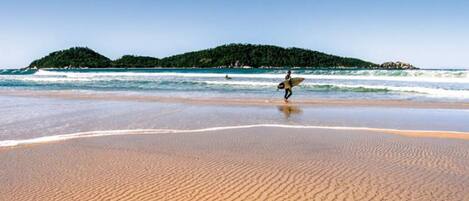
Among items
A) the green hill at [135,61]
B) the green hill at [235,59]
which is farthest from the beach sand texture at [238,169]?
the green hill at [135,61]

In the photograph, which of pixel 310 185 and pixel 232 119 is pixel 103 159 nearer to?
pixel 310 185

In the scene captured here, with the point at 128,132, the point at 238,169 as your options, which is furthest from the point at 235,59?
the point at 238,169

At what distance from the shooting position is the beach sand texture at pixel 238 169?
6.14 m

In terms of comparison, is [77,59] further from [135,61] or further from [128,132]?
[128,132]

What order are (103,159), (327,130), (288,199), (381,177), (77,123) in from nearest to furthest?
(288,199) → (381,177) → (103,159) → (327,130) → (77,123)

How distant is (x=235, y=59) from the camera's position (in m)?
160

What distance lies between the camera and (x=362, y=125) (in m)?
13.6

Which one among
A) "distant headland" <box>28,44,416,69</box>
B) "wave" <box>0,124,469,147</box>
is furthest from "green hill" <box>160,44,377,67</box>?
"wave" <box>0,124,469,147</box>

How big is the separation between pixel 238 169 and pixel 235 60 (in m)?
152

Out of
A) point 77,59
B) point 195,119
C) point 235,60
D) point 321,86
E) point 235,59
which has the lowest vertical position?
point 321,86

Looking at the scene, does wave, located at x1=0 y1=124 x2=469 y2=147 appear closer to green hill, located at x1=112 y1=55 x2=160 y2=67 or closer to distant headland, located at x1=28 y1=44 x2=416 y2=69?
distant headland, located at x1=28 y1=44 x2=416 y2=69

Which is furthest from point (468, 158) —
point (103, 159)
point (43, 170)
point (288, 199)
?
point (43, 170)

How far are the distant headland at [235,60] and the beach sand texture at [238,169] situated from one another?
147 metres

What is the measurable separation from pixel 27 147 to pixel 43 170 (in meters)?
2.27
